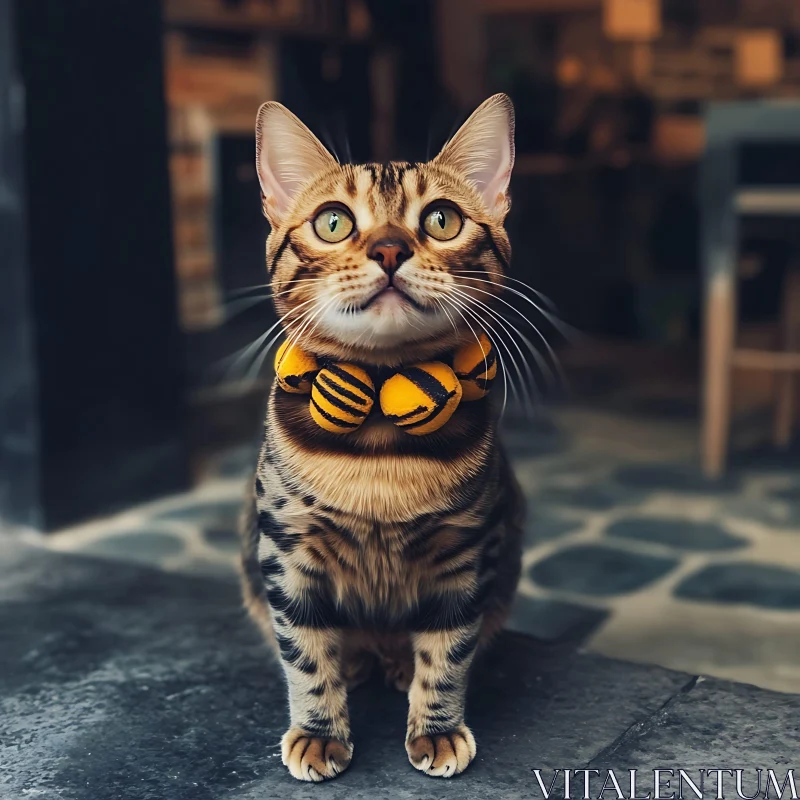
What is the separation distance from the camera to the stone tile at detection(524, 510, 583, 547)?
2756mm

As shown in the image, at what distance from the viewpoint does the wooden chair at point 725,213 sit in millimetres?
2932

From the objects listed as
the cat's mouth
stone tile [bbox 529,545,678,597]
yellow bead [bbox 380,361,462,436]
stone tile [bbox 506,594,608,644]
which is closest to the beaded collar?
yellow bead [bbox 380,361,462,436]

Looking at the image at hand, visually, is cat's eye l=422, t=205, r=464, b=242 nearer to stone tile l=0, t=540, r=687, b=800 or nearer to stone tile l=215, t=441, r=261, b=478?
stone tile l=0, t=540, r=687, b=800

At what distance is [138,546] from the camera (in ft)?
8.74

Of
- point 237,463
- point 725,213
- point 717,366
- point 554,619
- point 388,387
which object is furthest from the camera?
Answer: point 237,463

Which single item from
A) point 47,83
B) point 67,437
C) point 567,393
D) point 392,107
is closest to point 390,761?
point 67,437

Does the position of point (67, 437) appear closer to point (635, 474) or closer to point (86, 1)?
point (86, 1)

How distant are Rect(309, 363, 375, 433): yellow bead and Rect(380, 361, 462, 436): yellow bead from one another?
28mm

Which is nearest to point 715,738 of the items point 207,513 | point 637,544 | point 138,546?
point 637,544

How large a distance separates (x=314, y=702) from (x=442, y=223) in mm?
697

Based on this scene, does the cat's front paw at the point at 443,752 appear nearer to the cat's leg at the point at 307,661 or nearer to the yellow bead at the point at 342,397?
the cat's leg at the point at 307,661

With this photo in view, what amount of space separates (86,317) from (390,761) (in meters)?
1.49

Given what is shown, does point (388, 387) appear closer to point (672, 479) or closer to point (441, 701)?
point (441, 701)

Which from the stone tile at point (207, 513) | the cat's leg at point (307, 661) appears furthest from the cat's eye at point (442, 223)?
the stone tile at point (207, 513)
